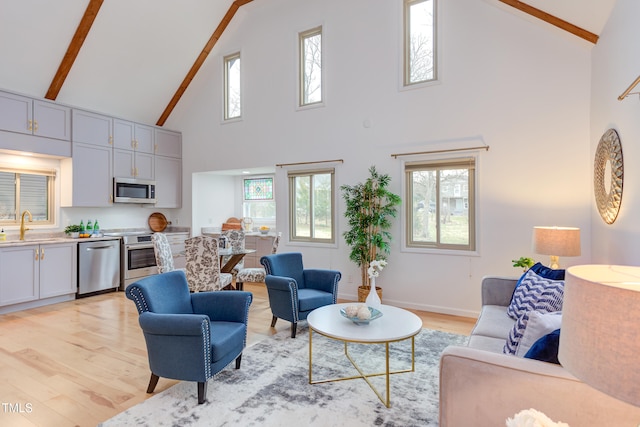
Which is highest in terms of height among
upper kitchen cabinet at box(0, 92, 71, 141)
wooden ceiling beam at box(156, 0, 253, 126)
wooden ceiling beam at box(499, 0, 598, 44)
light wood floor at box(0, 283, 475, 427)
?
wooden ceiling beam at box(156, 0, 253, 126)

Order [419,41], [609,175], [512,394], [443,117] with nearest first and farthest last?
[512,394], [609,175], [443,117], [419,41]

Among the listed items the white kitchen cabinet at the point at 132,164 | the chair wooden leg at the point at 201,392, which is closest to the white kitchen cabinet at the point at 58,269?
the white kitchen cabinet at the point at 132,164

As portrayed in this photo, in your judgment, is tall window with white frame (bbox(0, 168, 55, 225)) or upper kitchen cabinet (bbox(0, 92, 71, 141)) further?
tall window with white frame (bbox(0, 168, 55, 225))

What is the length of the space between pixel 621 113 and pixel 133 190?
261 inches

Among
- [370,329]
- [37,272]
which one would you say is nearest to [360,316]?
[370,329]

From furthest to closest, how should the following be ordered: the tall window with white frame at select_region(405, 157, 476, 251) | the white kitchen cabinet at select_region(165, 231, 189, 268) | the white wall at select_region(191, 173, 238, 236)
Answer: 1. the white wall at select_region(191, 173, 238, 236)
2. the white kitchen cabinet at select_region(165, 231, 189, 268)
3. the tall window with white frame at select_region(405, 157, 476, 251)

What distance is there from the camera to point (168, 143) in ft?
22.2

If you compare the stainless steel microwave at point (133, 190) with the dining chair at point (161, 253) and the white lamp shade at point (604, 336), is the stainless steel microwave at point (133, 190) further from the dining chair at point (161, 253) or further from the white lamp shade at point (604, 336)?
the white lamp shade at point (604, 336)

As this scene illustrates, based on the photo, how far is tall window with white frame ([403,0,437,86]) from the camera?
4543mm

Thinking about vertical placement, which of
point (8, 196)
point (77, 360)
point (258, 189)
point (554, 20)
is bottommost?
point (77, 360)

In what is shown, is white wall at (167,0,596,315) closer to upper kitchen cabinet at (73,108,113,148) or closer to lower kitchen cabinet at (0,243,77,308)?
upper kitchen cabinet at (73,108,113,148)

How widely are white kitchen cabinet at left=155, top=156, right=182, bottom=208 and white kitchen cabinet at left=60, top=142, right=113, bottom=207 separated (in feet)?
2.96

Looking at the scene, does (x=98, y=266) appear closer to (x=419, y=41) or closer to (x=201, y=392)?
(x=201, y=392)

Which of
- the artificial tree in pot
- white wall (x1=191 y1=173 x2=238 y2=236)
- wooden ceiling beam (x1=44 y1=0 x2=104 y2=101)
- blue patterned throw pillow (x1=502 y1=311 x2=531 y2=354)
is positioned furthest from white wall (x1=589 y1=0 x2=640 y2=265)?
white wall (x1=191 y1=173 x2=238 y2=236)
